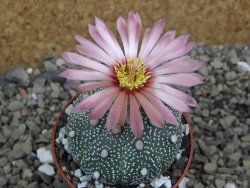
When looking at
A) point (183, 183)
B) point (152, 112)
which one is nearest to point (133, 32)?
point (152, 112)

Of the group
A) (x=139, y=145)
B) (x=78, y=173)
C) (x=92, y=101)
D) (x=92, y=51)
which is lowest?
(x=78, y=173)

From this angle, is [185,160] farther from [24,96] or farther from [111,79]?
[24,96]

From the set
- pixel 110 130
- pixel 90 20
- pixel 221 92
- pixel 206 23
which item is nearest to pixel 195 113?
pixel 221 92

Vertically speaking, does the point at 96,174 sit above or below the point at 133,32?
below

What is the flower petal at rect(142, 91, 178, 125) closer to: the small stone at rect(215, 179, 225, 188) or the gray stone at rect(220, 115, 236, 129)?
the small stone at rect(215, 179, 225, 188)

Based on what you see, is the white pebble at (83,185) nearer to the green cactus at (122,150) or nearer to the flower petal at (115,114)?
the green cactus at (122,150)

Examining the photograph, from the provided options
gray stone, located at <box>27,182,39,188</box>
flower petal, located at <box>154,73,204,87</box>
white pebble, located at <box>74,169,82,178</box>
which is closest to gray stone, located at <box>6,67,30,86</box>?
gray stone, located at <box>27,182,39,188</box>

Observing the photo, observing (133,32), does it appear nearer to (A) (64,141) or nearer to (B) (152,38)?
(B) (152,38)
